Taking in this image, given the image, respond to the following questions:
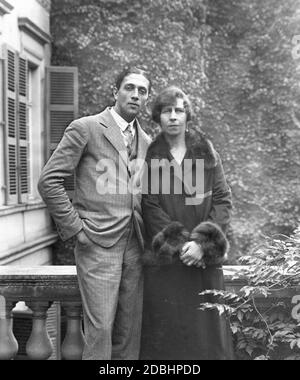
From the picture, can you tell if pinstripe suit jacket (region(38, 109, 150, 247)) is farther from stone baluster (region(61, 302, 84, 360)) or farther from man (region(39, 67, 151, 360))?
stone baluster (region(61, 302, 84, 360))

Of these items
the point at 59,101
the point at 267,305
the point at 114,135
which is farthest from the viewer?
the point at 59,101

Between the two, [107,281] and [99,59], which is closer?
[107,281]

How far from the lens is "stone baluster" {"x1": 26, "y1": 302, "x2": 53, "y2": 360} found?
155 inches

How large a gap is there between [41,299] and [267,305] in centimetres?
123

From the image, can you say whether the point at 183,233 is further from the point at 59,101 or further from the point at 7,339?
the point at 59,101

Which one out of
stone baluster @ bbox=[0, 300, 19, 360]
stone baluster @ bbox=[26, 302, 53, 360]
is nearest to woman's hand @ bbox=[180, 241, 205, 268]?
stone baluster @ bbox=[26, 302, 53, 360]

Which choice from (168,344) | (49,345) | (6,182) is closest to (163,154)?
(168,344)

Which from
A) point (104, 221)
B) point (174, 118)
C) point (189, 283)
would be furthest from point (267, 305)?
point (174, 118)

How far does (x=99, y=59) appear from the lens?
34.6 feet

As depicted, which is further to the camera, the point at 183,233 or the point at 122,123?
the point at 122,123

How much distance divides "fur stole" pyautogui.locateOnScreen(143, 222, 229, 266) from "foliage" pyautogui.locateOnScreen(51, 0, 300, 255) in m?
7.22

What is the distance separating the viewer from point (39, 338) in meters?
3.94

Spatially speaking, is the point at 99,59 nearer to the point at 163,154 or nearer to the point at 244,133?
the point at 244,133

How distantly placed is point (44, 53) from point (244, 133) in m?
3.54
